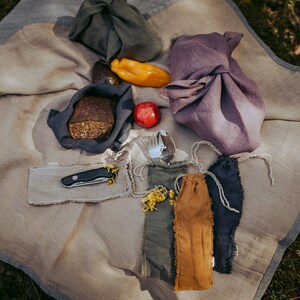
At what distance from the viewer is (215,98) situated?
6.19ft

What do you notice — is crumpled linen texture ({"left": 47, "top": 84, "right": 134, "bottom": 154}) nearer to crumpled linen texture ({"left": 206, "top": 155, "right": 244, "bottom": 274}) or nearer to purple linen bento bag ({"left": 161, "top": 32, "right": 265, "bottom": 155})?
purple linen bento bag ({"left": 161, "top": 32, "right": 265, "bottom": 155})

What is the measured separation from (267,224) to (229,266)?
0.82 feet

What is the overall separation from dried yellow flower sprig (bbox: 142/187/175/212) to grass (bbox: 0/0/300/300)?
2.37 feet

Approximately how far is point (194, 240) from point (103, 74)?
0.91 meters

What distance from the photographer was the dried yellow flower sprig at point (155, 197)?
1925 millimetres

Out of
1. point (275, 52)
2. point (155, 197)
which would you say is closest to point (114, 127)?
point (155, 197)

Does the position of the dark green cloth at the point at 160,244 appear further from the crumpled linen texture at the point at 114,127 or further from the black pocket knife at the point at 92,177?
the crumpled linen texture at the point at 114,127

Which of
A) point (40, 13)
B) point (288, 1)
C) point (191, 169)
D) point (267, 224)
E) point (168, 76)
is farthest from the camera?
point (288, 1)

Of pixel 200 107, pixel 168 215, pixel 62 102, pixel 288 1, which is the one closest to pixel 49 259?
pixel 168 215

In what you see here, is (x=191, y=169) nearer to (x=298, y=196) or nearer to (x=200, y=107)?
(x=200, y=107)

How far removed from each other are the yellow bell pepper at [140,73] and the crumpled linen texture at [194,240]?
0.58 meters

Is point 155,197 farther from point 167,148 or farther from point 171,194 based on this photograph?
point 167,148

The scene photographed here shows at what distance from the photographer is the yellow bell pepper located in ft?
6.96

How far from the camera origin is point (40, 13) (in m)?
2.34
